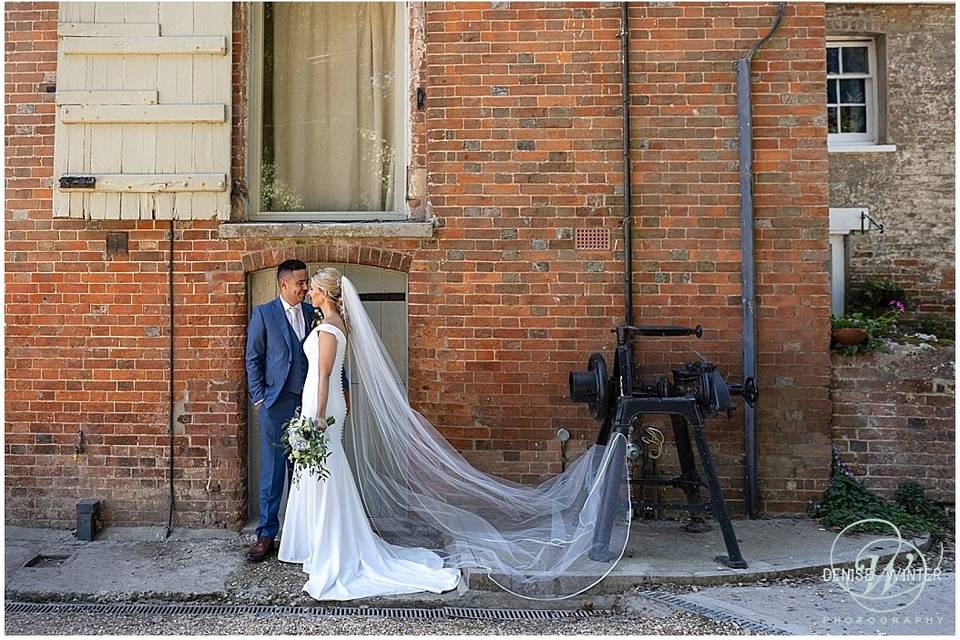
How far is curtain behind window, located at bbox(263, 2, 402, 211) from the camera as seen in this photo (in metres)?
6.22

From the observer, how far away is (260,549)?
5.12 metres

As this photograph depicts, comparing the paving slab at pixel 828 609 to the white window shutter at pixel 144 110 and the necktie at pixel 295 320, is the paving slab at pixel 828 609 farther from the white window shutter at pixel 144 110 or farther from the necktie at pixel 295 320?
the white window shutter at pixel 144 110

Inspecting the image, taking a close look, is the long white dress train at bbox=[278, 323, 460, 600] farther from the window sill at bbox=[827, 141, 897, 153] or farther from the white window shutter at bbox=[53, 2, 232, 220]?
the window sill at bbox=[827, 141, 897, 153]

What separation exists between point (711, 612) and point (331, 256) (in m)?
3.61

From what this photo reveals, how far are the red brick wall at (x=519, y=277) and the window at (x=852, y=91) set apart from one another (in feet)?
15.9

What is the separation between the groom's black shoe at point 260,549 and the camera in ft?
16.7

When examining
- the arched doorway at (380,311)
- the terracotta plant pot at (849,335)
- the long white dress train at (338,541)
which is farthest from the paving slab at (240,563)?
the terracotta plant pot at (849,335)

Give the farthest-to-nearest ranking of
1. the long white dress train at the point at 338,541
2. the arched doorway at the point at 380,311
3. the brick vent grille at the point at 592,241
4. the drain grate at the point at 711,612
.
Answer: the arched doorway at the point at 380,311, the brick vent grille at the point at 592,241, the long white dress train at the point at 338,541, the drain grate at the point at 711,612

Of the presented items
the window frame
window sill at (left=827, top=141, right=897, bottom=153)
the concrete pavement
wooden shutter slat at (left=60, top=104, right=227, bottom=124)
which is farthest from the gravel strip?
the window frame

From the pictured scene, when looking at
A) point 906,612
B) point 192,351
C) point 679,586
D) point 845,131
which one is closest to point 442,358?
point 192,351

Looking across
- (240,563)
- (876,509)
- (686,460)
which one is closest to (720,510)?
(686,460)

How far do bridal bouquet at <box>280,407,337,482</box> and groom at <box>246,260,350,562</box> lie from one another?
380 mm

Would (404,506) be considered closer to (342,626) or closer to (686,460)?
(342,626)

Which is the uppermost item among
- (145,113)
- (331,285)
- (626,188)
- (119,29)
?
(119,29)
